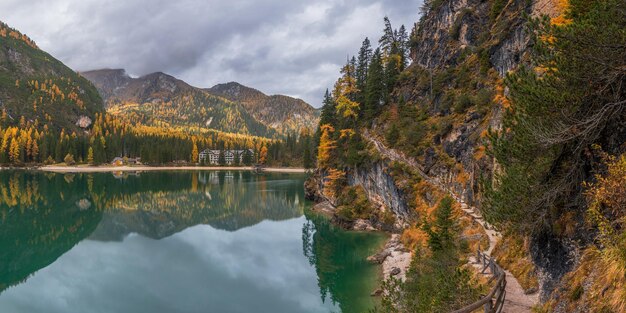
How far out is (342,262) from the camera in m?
39.8

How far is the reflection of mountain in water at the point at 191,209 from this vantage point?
212 ft

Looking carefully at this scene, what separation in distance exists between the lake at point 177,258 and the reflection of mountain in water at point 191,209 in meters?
0.39

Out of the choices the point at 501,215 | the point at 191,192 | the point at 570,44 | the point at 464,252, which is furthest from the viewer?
the point at 191,192

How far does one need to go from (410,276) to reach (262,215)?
188ft

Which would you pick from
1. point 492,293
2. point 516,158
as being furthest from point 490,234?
point 492,293

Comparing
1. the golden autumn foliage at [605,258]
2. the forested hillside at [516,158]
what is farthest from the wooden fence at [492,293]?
the golden autumn foliage at [605,258]

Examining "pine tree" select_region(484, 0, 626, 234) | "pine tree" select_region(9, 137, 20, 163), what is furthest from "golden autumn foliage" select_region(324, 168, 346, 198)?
"pine tree" select_region(9, 137, 20, 163)

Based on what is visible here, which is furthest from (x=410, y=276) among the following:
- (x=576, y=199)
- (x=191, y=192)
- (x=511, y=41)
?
(x=191, y=192)

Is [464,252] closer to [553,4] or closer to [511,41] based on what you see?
[553,4]

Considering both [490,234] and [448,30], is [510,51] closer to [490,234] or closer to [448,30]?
[490,234]

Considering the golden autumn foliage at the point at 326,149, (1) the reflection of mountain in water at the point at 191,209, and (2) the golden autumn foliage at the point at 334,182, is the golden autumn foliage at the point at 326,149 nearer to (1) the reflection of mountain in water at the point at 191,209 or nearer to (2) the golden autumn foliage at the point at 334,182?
(2) the golden autumn foliage at the point at 334,182

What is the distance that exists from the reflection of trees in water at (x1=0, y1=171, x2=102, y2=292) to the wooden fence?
134 feet

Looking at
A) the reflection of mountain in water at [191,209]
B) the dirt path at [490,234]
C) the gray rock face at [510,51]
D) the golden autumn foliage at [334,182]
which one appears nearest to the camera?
the dirt path at [490,234]

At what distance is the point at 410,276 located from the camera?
21594 millimetres
